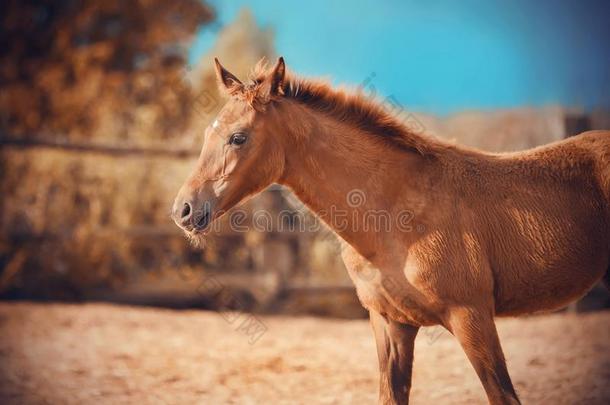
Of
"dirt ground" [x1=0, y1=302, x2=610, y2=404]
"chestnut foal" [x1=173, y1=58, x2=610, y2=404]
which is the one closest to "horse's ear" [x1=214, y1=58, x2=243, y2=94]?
"chestnut foal" [x1=173, y1=58, x2=610, y2=404]

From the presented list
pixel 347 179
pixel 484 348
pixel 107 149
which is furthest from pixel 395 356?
pixel 107 149

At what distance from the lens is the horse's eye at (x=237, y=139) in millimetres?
2846

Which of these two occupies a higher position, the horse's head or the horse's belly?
the horse's head

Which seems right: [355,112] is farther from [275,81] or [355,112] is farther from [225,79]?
[225,79]

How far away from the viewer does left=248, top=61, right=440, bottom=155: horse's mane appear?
9.95ft

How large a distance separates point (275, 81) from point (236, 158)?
0.50 m

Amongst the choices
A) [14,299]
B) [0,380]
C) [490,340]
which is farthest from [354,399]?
[14,299]

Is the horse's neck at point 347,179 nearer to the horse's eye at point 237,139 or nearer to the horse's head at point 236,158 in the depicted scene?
the horse's head at point 236,158

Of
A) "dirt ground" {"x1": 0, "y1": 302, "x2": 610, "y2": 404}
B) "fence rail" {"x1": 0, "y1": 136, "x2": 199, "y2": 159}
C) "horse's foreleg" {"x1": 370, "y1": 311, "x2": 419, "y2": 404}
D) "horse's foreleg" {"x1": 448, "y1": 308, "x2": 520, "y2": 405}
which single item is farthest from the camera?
"fence rail" {"x1": 0, "y1": 136, "x2": 199, "y2": 159}

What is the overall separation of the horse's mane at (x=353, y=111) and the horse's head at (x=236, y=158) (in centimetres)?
15

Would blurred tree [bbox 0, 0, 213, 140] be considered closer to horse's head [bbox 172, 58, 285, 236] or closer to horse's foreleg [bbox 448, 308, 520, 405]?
horse's head [bbox 172, 58, 285, 236]

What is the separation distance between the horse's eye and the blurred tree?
26.2 ft

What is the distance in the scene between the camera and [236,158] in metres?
2.83

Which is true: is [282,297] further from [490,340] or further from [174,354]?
[490,340]
